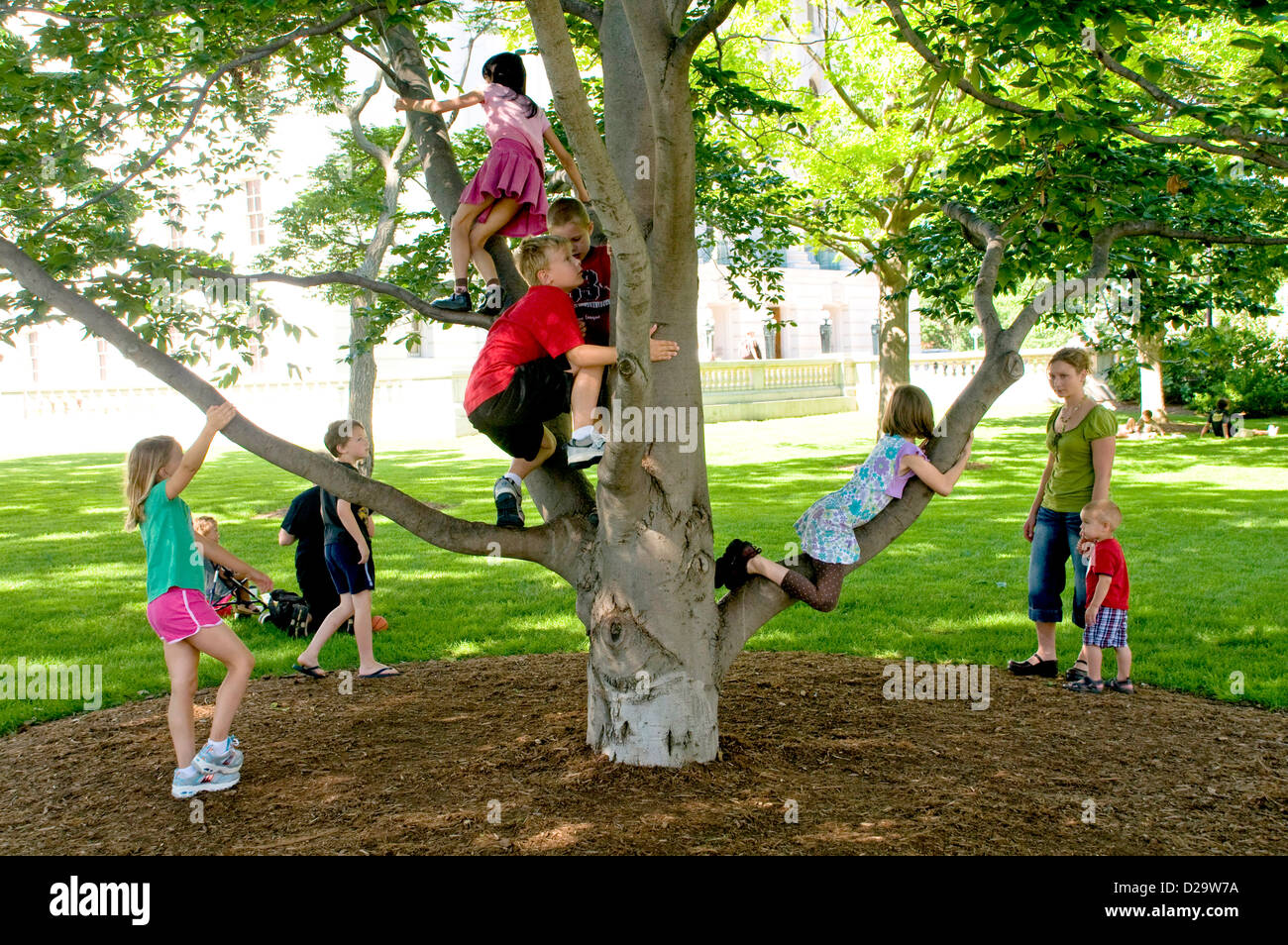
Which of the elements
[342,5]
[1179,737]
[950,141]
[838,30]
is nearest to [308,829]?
[1179,737]

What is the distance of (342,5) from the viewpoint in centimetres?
635

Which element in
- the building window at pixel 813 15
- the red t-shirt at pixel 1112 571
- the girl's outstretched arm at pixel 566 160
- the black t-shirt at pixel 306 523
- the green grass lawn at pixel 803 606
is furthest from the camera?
the building window at pixel 813 15

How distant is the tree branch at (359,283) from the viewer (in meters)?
4.72

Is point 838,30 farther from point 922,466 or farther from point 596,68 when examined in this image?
point 922,466

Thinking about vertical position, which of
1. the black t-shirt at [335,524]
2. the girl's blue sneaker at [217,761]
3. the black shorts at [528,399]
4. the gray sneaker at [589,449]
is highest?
the black shorts at [528,399]

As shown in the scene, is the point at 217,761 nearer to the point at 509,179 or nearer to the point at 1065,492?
the point at 509,179

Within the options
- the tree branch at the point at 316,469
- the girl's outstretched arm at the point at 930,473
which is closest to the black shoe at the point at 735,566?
the tree branch at the point at 316,469

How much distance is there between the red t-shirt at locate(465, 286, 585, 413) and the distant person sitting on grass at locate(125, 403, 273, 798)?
1271mm

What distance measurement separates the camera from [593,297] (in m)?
4.84

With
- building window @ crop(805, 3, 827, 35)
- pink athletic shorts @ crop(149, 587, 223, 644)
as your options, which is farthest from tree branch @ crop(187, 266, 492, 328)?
building window @ crop(805, 3, 827, 35)

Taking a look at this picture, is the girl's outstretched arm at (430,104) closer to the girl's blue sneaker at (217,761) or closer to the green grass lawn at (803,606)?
the girl's blue sneaker at (217,761)

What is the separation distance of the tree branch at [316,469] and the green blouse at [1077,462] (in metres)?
3.03

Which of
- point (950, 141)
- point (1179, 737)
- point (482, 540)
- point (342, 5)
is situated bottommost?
point (1179, 737)
